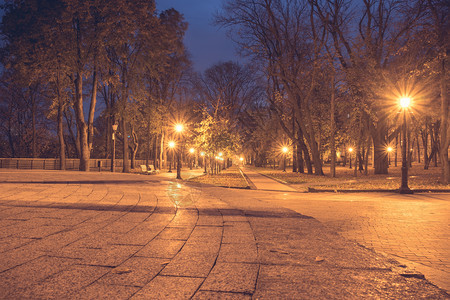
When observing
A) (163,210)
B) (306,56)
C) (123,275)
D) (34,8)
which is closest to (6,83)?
(34,8)

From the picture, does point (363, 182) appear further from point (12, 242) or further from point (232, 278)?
point (12, 242)

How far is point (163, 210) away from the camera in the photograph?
8.40m

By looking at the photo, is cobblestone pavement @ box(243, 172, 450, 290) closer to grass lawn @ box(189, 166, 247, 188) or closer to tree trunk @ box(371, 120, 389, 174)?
grass lawn @ box(189, 166, 247, 188)

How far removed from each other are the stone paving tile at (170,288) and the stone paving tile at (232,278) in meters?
0.14

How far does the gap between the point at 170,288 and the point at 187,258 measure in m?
1.04

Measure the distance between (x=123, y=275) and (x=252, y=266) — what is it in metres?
1.59

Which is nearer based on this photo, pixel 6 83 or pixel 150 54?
pixel 150 54

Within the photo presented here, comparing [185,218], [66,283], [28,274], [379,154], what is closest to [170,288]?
[66,283]

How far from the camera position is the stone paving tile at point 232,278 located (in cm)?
344

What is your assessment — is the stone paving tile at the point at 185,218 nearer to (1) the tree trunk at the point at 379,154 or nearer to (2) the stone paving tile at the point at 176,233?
(2) the stone paving tile at the point at 176,233

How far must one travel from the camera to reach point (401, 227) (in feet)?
23.9

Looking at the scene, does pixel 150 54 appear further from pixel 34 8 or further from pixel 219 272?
pixel 219 272

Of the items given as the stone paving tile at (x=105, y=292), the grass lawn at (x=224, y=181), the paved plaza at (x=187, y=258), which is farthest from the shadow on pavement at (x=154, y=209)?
the grass lawn at (x=224, y=181)

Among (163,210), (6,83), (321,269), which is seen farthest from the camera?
(6,83)
